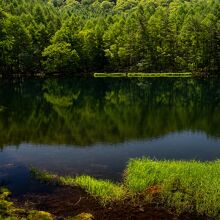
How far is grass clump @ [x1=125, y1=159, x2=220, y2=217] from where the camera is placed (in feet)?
77.0

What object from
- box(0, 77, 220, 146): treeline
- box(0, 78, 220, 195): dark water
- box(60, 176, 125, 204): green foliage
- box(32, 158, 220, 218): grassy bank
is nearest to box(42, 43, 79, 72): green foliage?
box(0, 77, 220, 146): treeline

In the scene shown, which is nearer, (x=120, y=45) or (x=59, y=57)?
(x=59, y=57)

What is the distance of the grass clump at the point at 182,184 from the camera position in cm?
2347

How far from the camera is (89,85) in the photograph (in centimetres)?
9944

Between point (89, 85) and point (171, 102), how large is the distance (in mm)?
33156

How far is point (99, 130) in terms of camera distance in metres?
48.6

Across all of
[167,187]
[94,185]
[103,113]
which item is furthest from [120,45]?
[167,187]

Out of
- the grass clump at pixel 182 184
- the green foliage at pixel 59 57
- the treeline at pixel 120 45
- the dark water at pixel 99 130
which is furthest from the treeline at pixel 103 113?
the treeline at pixel 120 45

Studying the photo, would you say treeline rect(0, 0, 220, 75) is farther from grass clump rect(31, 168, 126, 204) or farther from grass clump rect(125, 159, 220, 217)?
grass clump rect(125, 159, 220, 217)

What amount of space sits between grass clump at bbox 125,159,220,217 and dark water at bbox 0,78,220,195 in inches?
133

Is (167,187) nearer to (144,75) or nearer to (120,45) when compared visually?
(144,75)

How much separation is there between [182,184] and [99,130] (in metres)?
24.1

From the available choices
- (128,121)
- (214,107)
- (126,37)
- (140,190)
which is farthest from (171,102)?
(126,37)

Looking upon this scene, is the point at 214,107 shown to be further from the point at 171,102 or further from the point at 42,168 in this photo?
the point at 42,168
